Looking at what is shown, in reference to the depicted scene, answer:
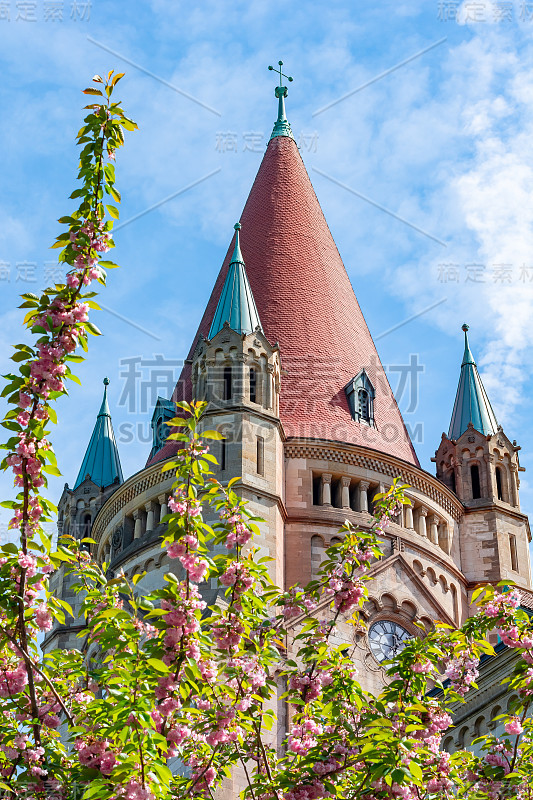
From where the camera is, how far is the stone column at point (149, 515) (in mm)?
Result: 30266

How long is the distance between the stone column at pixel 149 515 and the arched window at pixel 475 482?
27.9 feet

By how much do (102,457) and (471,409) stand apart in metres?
10.3

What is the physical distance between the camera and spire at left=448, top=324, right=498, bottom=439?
34.5 meters

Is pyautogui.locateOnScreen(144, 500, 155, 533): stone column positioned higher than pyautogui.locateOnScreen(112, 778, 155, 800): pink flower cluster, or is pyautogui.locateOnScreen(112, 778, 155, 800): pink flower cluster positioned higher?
pyautogui.locateOnScreen(144, 500, 155, 533): stone column

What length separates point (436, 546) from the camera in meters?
30.9

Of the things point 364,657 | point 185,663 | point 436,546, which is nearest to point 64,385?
point 185,663

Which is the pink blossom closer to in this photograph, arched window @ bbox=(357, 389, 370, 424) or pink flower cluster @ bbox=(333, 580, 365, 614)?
pink flower cluster @ bbox=(333, 580, 365, 614)

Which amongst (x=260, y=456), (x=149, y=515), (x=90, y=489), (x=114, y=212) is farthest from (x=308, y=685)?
(x=90, y=489)

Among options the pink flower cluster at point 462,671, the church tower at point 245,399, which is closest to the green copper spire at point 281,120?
the church tower at point 245,399

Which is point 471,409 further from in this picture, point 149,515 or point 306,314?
point 149,515

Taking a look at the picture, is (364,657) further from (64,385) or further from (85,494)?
(64,385)

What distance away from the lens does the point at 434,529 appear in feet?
103

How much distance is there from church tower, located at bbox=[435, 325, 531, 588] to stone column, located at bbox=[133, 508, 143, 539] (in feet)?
26.3

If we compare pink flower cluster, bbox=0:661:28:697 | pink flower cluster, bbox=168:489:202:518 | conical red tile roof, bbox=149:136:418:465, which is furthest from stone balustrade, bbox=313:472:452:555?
pink flower cluster, bbox=168:489:202:518
